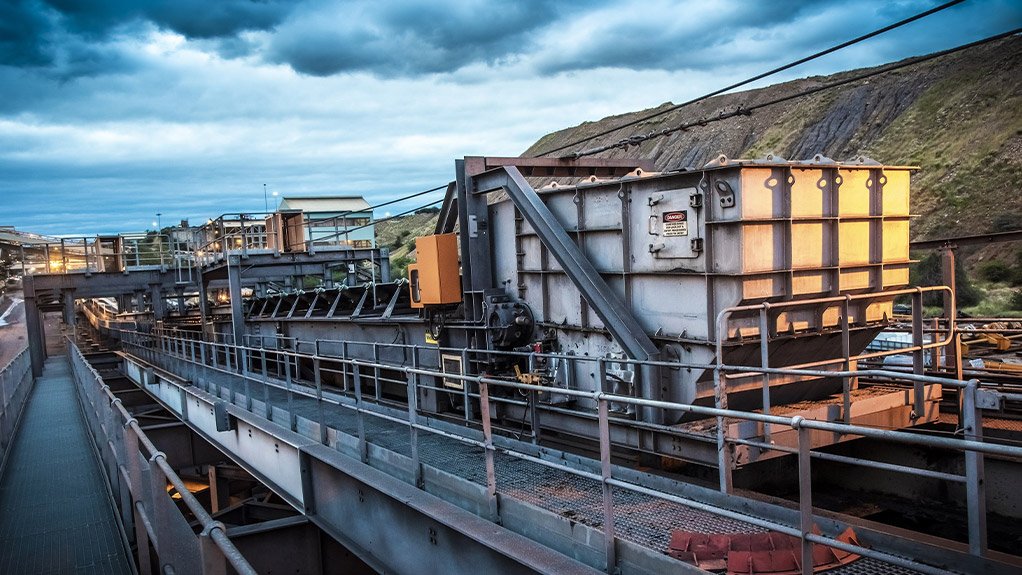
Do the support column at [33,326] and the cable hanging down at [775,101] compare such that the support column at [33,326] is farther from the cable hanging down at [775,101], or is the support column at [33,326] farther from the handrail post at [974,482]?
the handrail post at [974,482]

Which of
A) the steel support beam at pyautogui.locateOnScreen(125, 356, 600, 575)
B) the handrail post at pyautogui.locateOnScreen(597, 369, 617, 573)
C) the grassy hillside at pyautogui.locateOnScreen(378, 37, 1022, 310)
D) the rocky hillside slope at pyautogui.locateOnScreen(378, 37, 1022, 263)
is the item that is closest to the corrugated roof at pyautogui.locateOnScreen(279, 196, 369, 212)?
the grassy hillside at pyautogui.locateOnScreen(378, 37, 1022, 310)

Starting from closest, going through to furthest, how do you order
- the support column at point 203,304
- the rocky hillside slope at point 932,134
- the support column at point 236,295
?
the support column at point 236,295
the support column at point 203,304
the rocky hillside slope at point 932,134

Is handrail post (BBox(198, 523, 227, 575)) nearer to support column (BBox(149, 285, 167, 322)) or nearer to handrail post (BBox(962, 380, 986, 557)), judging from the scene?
handrail post (BBox(962, 380, 986, 557))

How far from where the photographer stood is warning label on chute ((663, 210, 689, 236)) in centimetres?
804

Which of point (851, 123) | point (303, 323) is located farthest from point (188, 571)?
point (851, 123)

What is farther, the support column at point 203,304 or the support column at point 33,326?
the support column at point 33,326

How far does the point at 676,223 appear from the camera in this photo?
8.13 metres

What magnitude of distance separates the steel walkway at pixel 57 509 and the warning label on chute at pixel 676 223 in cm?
635

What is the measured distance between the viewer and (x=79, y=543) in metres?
7.28

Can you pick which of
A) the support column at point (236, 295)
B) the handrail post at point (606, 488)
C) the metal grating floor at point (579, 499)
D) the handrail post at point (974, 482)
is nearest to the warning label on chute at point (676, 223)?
the metal grating floor at point (579, 499)

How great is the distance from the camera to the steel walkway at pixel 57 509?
6816mm

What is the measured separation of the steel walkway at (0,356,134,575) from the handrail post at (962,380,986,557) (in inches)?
255

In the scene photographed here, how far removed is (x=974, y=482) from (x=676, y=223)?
4.81 m

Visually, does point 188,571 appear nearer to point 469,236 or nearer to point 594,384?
point 594,384
